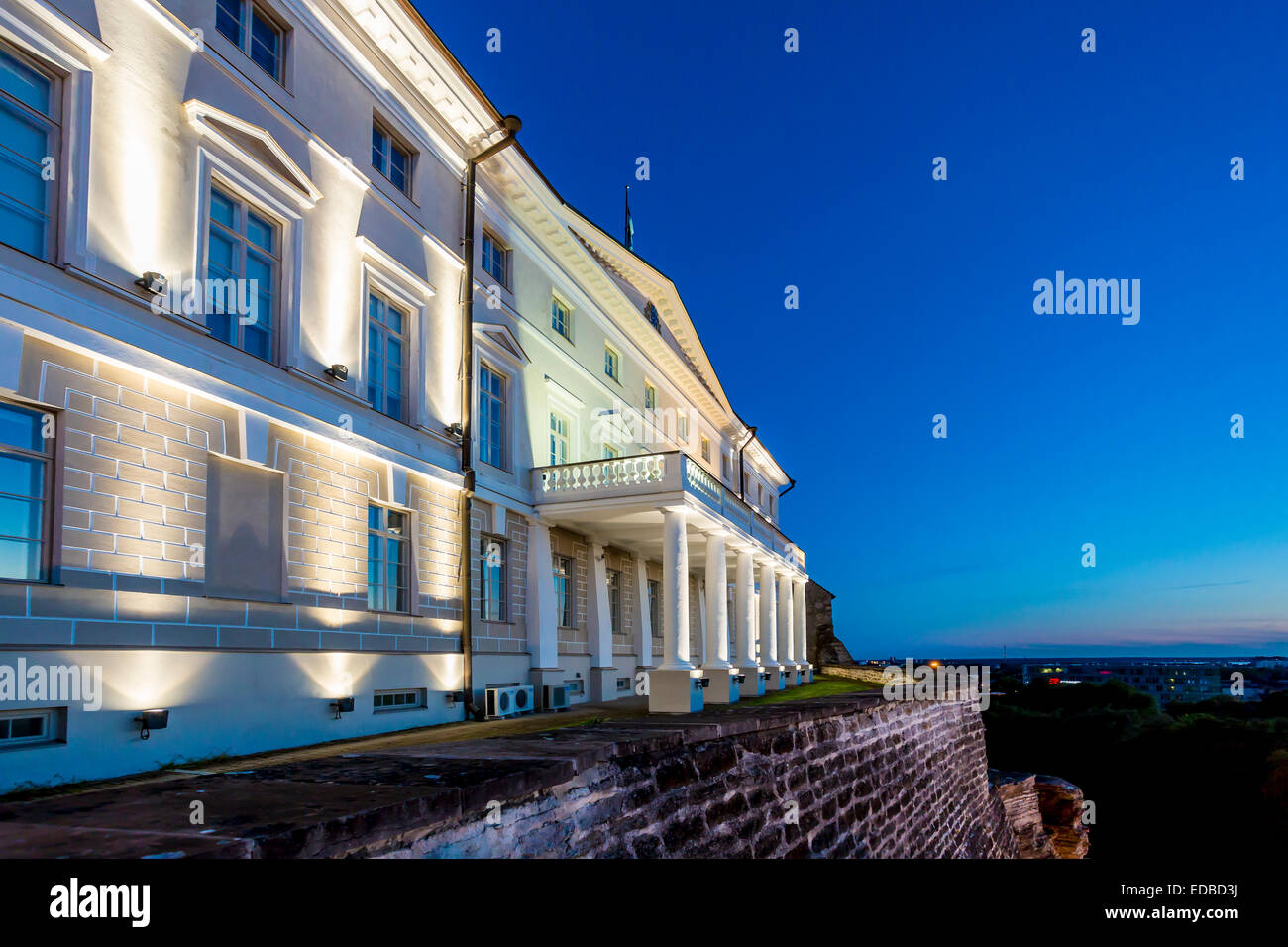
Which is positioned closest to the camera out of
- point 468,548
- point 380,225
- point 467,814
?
point 467,814

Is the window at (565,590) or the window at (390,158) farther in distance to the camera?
the window at (565,590)

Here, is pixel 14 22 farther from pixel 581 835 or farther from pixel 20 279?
pixel 581 835

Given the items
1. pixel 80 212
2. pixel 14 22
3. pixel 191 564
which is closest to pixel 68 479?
pixel 191 564

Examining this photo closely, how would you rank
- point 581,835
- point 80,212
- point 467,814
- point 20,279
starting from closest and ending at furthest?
1. point 467,814
2. point 581,835
3. point 20,279
4. point 80,212

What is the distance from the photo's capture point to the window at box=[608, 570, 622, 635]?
21156mm

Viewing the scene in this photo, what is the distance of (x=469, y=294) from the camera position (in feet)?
47.7

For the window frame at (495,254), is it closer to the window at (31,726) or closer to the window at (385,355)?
the window at (385,355)

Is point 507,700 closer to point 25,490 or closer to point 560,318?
point 25,490

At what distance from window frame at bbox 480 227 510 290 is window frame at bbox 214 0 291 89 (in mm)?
5191

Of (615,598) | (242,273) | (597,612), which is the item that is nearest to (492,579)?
(597,612)

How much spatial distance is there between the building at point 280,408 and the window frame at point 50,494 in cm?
2

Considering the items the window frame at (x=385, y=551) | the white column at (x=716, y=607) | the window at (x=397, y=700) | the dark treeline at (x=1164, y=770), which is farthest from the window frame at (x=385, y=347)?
the dark treeline at (x=1164, y=770)

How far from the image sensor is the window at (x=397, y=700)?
11.6 meters
